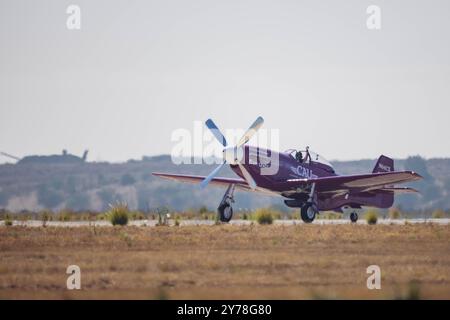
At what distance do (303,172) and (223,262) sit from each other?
51.9ft

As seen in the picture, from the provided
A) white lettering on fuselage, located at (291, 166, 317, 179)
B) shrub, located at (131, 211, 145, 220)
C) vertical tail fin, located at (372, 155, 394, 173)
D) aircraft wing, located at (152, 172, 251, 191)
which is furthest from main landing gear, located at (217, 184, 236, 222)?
vertical tail fin, located at (372, 155, 394, 173)

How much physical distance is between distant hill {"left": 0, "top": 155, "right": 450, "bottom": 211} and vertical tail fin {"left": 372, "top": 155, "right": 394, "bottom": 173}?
229ft

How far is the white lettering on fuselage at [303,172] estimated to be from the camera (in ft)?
115

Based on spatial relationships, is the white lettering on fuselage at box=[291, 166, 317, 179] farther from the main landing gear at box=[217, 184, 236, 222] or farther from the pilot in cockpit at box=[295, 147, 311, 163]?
the main landing gear at box=[217, 184, 236, 222]

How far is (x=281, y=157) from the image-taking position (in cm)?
3453

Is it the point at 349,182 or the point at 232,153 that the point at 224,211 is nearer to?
the point at 232,153

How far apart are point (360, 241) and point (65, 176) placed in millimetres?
107915

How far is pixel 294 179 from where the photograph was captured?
114ft

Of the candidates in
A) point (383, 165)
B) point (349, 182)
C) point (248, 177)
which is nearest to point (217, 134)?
point (248, 177)

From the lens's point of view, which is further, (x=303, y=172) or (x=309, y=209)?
(x=303, y=172)

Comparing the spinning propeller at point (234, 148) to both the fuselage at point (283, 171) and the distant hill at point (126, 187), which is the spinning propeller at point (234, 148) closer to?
the fuselage at point (283, 171)

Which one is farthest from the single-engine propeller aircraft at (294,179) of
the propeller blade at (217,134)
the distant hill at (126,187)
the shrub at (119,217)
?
the distant hill at (126,187)

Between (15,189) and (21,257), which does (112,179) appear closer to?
(15,189)
